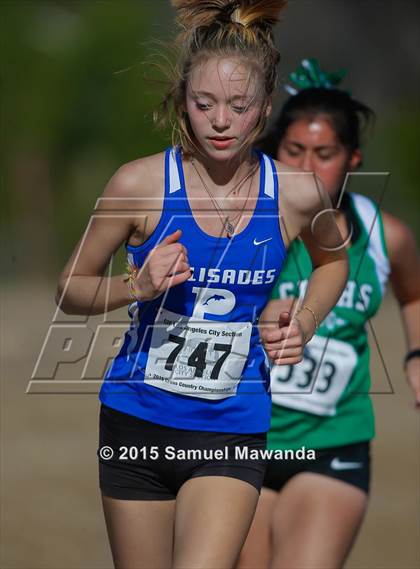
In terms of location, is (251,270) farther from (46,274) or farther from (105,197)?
(46,274)

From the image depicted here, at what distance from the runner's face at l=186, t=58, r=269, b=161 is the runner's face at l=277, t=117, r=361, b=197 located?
1.01 m

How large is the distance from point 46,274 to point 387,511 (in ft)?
→ 19.2

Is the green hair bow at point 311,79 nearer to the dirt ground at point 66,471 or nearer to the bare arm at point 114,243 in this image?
the dirt ground at point 66,471

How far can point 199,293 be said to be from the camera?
7.12 ft

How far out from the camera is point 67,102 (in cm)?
1089

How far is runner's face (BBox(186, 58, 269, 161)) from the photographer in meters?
2.13

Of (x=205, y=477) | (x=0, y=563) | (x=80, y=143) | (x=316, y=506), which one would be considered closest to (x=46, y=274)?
(x=80, y=143)

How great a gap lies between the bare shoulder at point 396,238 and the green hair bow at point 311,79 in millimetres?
604

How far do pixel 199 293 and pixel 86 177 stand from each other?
888 centimetres

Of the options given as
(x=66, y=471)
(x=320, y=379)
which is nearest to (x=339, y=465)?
(x=320, y=379)

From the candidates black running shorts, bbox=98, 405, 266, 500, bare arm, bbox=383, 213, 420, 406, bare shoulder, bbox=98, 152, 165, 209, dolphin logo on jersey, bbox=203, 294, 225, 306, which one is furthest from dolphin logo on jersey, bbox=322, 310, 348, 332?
bare shoulder, bbox=98, 152, 165, 209

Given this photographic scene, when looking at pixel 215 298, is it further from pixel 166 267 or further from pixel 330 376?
pixel 330 376

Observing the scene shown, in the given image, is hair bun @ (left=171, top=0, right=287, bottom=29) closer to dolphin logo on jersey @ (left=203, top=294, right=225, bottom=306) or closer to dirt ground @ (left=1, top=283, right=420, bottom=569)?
dolphin logo on jersey @ (left=203, top=294, right=225, bottom=306)

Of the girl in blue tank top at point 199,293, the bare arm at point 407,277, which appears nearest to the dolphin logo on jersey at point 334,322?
the bare arm at point 407,277
